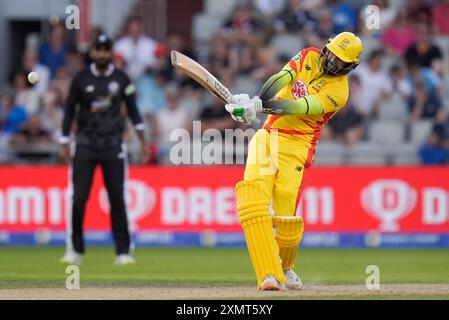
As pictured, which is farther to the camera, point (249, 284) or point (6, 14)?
point (6, 14)

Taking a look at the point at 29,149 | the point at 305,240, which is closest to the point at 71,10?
the point at 29,149

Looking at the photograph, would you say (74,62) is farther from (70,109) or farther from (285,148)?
(285,148)

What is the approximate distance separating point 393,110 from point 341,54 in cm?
845

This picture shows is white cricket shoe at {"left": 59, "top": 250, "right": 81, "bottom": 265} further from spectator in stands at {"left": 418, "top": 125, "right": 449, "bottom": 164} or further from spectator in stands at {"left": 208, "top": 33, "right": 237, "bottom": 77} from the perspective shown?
spectator in stands at {"left": 418, "top": 125, "right": 449, "bottom": 164}

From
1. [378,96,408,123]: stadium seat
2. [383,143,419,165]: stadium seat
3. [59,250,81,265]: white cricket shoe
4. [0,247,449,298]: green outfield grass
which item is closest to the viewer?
[0,247,449,298]: green outfield grass

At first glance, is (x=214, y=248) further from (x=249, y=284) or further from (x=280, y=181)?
(x=280, y=181)

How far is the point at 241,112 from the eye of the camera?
9.14 metres

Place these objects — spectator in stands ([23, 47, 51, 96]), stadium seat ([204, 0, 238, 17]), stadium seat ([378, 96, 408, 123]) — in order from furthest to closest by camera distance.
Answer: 1. stadium seat ([204, 0, 238, 17])
2. spectator in stands ([23, 47, 51, 96])
3. stadium seat ([378, 96, 408, 123])

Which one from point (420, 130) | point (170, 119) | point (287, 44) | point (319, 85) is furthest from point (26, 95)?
point (319, 85)

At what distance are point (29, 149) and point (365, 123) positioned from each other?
210 inches

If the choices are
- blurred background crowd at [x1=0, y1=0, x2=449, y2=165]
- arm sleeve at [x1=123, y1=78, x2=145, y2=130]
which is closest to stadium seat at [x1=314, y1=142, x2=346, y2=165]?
blurred background crowd at [x1=0, y1=0, x2=449, y2=165]

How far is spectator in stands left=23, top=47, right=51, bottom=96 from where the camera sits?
1844 cm

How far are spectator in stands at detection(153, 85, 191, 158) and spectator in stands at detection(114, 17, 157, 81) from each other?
124 centimetres

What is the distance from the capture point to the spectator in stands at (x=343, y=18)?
61.6 feet
